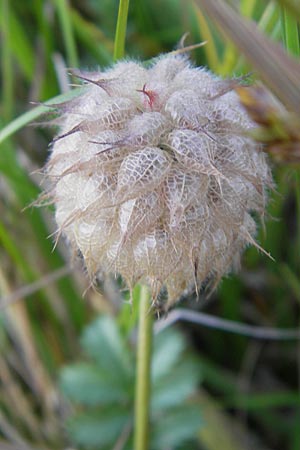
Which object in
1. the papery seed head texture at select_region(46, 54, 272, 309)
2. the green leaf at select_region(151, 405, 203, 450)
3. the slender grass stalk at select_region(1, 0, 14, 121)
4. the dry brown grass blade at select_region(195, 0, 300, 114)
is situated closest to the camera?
the dry brown grass blade at select_region(195, 0, 300, 114)

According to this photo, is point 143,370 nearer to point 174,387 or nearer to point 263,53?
point 174,387

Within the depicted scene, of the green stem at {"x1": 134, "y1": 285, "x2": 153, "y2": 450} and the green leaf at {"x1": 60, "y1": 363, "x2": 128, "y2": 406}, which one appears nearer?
the green stem at {"x1": 134, "y1": 285, "x2": 153, "y2": 450}

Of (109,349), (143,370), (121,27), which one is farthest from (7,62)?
(143,370)

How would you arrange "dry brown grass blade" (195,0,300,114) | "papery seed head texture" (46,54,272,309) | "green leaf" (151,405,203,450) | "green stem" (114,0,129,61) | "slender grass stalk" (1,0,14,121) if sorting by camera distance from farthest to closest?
"slender grass stalk" (1,0,14,121), "green leaf" (151,405,203,450), "green stem" (114,0,129,61), "papery seed head texture" (46,54,272,309), "dry brown grass blade" (195,0,300,114)

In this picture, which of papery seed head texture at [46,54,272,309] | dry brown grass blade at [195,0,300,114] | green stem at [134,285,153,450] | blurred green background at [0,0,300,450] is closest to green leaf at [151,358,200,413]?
blurred green background at [0,0,300,450]

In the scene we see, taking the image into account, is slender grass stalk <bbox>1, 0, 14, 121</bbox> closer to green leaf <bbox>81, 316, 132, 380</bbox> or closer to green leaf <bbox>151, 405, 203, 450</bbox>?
green leaf <bbox>81, 316, 132, 380</bbox>

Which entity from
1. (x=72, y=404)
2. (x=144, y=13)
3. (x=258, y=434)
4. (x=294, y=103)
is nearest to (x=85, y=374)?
(x=72, y=404)

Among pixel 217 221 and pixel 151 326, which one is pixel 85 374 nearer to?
pixel 151 326
